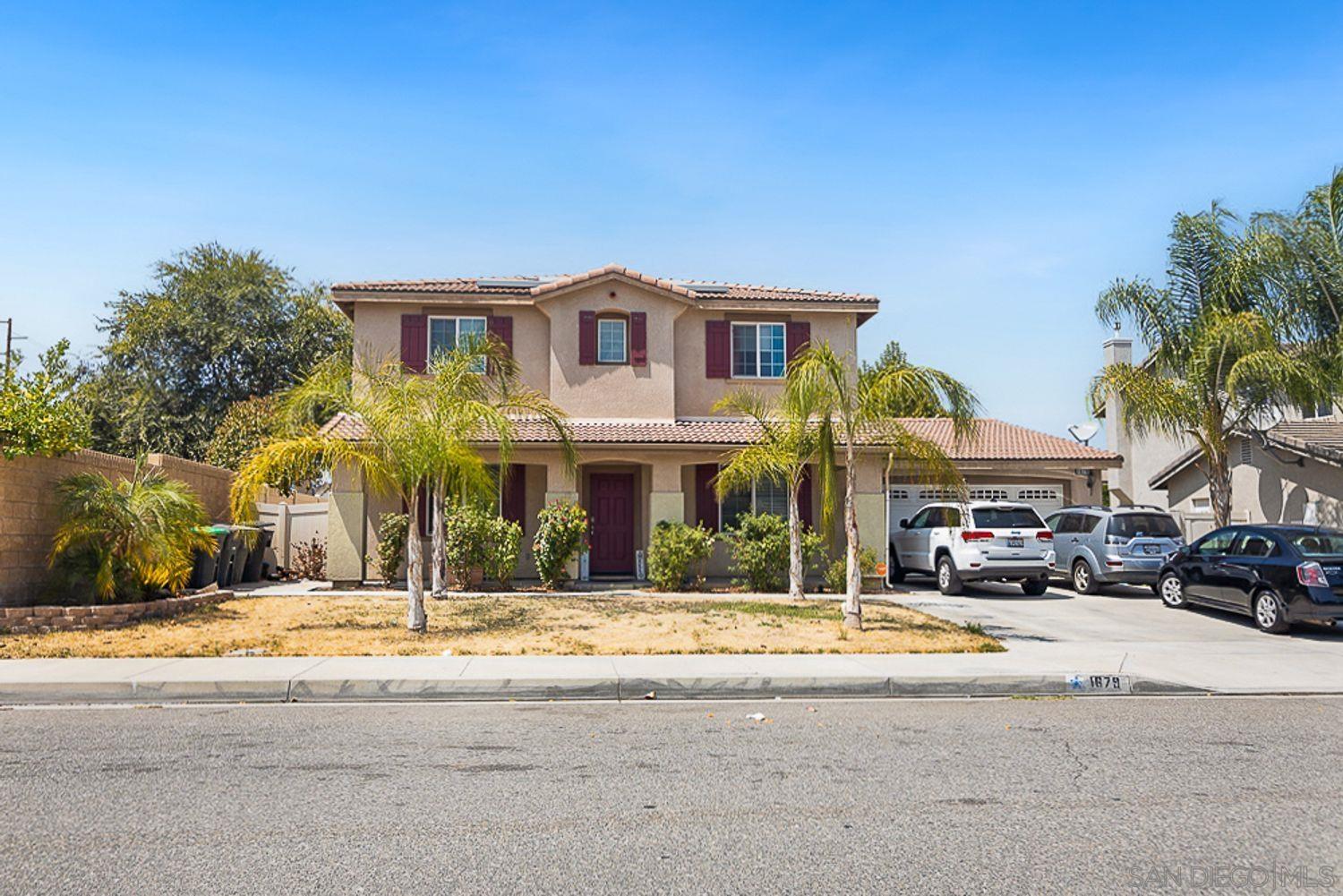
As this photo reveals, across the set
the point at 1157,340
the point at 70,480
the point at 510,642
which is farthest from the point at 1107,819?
the point at 1157,340

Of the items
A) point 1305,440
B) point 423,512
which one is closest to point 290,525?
point 423,512

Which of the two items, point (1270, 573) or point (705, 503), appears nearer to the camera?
point (1270, 573)

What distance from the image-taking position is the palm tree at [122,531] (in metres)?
13.2

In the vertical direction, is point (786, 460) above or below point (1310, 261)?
below

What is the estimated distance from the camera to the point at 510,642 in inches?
469

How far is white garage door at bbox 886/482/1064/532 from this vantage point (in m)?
22.3

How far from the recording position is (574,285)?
20.0m

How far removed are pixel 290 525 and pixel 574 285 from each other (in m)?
8.29

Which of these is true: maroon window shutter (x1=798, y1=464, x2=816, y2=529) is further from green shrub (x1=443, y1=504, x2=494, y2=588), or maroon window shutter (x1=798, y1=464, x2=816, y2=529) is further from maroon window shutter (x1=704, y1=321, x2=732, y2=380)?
green shrub (x1=443, y1=504, x2=494, y2=588)

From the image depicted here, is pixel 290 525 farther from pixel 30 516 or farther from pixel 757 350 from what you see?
pixel 757 350

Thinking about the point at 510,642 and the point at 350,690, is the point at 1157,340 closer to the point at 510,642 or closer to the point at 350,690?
the point at 510,642

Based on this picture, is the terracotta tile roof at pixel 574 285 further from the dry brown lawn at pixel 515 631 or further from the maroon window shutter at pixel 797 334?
the dry brown lawn at pixel 515 631

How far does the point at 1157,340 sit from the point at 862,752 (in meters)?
15.9

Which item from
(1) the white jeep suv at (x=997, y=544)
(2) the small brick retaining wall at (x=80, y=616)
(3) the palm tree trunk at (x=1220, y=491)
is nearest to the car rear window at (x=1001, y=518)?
(1) the white jeep suv at (x=997, y=544)
